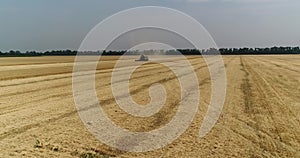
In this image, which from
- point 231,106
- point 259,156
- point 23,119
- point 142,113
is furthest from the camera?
point 231,106

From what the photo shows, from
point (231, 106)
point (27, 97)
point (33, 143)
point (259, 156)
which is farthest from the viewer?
point (27, 97)

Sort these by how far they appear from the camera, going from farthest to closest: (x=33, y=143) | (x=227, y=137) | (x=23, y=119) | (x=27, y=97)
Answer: (x=27, y=97), (x=23, y=119), (x=227, y=137), (x=33, y=143)

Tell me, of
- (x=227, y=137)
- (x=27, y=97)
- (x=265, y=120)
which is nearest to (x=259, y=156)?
(x=227, y=137)

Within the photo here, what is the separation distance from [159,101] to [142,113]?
249 cm

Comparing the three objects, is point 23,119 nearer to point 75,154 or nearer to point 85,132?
point 85,132

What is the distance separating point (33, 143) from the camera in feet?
26.0

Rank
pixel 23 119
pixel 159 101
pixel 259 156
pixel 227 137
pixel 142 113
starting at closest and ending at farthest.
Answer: pixel 259 156
pixel 227 137
pixel 23 119
pixel 142 113
pixel 159 101

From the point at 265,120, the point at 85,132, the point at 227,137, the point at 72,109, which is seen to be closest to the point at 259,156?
the point at 227,137

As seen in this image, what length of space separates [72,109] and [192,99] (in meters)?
5.01

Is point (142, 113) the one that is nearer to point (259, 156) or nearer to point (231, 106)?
point (231, 106)

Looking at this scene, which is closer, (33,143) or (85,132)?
(33,143)

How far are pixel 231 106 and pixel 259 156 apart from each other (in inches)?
236

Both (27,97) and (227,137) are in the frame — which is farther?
(27,97)

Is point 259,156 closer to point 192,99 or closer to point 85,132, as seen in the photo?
point 85,132
